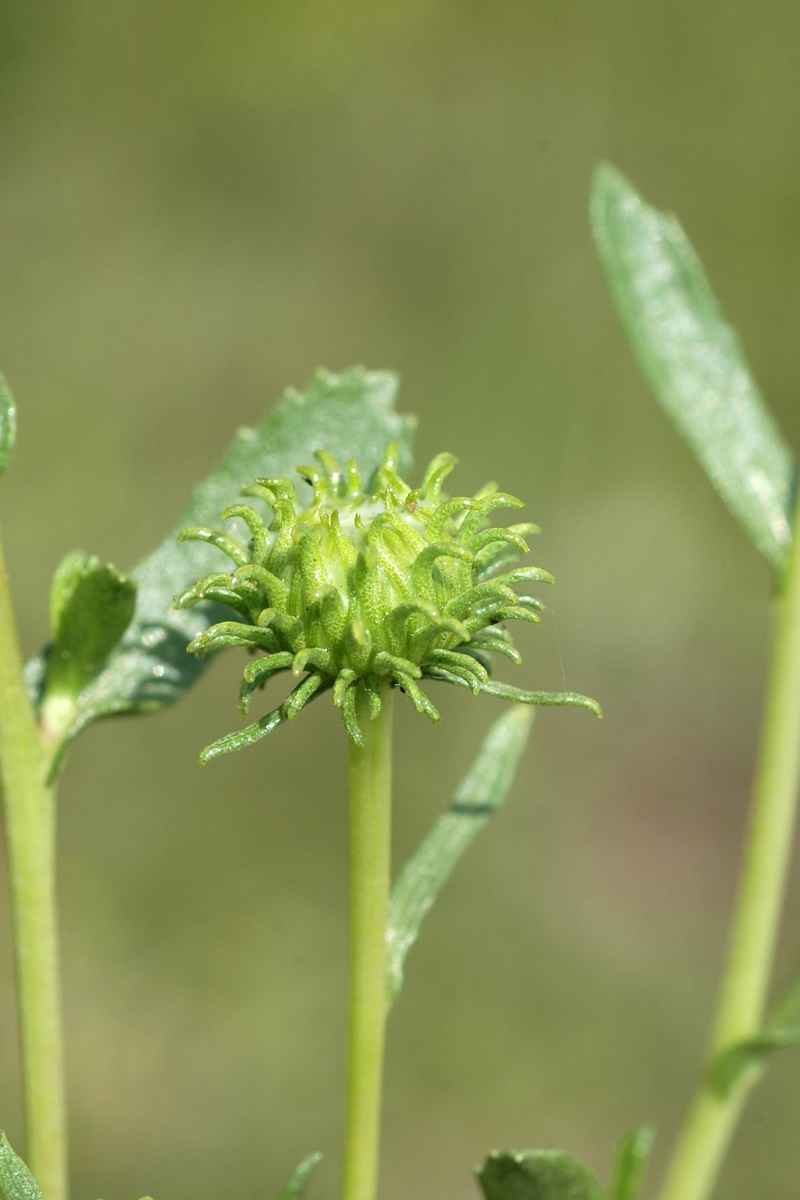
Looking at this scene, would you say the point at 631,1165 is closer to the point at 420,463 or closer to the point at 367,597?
the point at 367,597

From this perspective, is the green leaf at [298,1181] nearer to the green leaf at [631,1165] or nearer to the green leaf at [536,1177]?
the green leaf at [536,1177]

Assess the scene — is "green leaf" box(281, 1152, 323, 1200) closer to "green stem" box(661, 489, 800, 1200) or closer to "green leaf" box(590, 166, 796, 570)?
"green stem" box(661, 489, 800, 1200)

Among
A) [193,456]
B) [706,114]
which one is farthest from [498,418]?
[706,114]

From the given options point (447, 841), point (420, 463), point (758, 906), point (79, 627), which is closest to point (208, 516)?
point (79, 627)

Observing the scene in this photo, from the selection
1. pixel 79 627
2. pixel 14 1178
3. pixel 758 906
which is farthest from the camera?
pixel 758 906

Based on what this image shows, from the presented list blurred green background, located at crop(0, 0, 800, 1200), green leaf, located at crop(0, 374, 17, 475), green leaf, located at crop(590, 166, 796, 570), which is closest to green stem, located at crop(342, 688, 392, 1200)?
green leaf, located at crop(0, 374, 17, 475)

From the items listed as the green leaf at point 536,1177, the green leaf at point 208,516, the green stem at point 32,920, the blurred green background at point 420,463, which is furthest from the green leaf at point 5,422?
the blurred green background at point 420,463

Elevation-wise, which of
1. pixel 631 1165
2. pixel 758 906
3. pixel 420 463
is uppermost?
pixel 420 463

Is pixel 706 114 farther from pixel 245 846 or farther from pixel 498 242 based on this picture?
pixel 245 846
